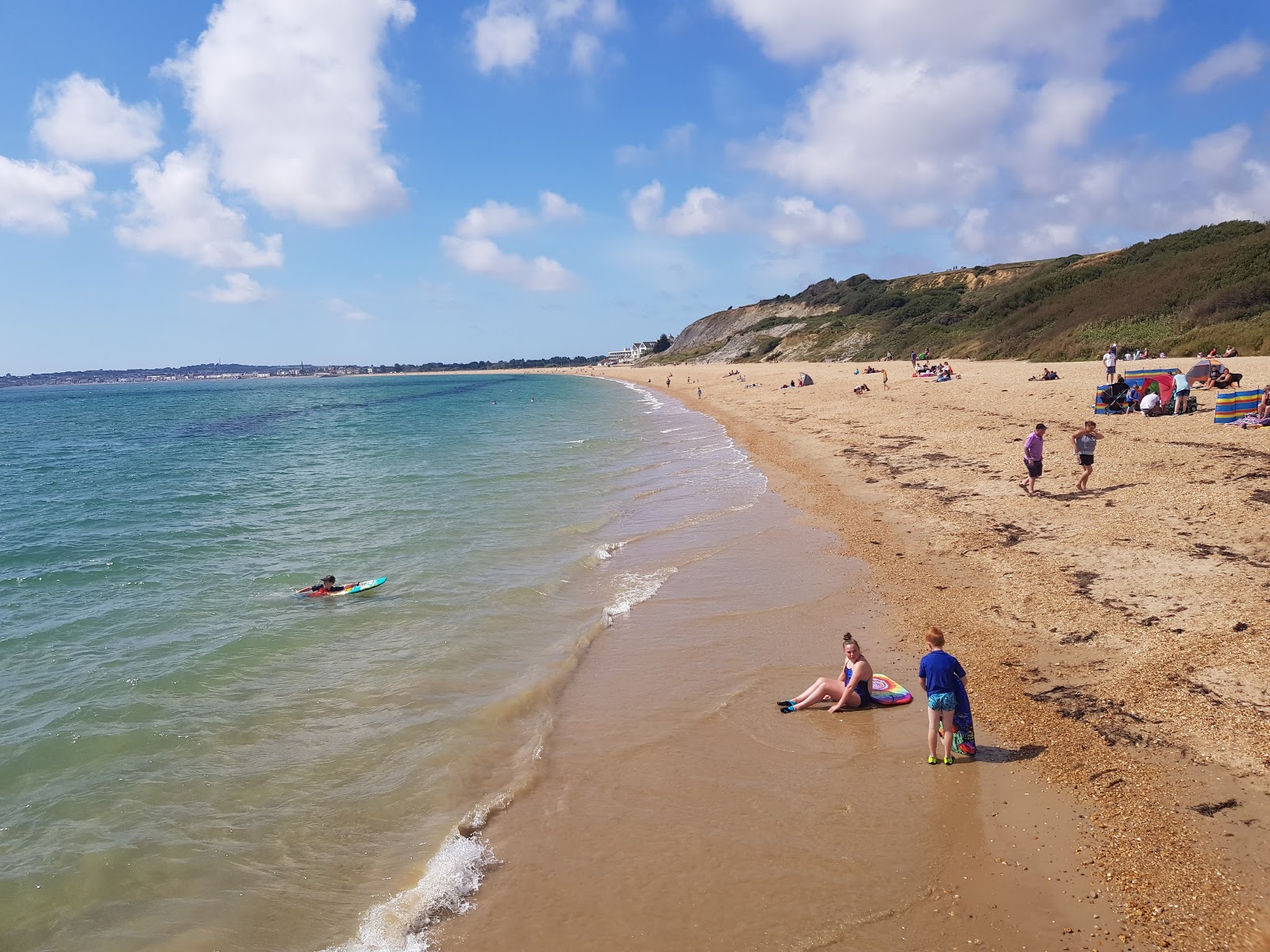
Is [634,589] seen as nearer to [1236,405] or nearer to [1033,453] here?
[1033,453]

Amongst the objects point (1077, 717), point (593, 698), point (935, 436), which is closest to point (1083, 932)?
point (1077, 717)

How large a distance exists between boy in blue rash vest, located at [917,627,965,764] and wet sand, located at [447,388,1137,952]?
0.26 meters

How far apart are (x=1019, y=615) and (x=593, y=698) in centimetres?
556

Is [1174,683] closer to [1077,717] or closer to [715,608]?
[1077,717]

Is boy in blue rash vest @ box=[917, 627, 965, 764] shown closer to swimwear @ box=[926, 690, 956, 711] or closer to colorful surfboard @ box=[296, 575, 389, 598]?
swimwear @ box=[926, 690, 956, 711]

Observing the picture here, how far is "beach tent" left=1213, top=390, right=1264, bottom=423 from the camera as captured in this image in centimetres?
1758

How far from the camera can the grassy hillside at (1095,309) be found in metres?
35.8

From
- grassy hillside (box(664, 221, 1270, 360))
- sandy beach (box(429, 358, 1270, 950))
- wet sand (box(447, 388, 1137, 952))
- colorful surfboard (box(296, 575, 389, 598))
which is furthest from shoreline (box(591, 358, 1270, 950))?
grassy hillside (box(664, 221, 1270, 360))

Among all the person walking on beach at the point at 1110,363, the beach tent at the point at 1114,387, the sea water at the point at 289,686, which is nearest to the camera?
the sea water at the point at 289,686

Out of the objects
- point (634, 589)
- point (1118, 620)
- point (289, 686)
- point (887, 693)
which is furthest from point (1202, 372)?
point (289, 686)

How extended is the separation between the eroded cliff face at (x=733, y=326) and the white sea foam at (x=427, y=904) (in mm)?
106241

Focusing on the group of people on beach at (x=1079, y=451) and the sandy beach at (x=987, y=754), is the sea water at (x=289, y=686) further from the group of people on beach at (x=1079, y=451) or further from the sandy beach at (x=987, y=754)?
the group of people on beach at (x=1079, y=451)

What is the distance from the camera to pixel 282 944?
528 centimetres

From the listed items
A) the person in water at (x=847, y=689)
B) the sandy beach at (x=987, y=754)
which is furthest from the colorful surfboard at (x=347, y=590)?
the person in water at (x=847, y=689)
